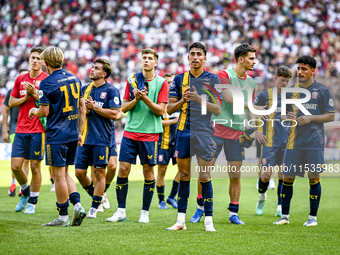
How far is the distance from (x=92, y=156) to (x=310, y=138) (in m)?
3.22

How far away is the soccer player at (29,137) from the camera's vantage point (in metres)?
6.99

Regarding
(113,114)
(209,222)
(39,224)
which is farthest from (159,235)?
(113,114)

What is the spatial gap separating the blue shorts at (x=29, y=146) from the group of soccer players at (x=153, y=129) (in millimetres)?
15

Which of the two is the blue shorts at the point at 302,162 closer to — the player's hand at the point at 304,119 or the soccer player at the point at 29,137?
the player's hand at the point at 304,119

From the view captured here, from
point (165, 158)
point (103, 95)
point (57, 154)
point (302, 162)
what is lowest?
point (165, 158)

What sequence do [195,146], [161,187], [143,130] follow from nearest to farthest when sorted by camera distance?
1. [195,146]
2. [143,130]
3. [161,187]

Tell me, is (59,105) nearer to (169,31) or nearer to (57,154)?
(57,154)

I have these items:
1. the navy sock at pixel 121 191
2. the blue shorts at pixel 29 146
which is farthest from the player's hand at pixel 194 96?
the blue shorts at pixel 29 146

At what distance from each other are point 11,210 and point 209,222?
3.60m

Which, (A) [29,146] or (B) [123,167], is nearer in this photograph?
(B) [123,167]

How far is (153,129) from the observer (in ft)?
21.1

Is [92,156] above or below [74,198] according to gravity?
above

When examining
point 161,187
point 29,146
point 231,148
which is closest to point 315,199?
point 231,148

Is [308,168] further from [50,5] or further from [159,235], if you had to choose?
[50,5]
